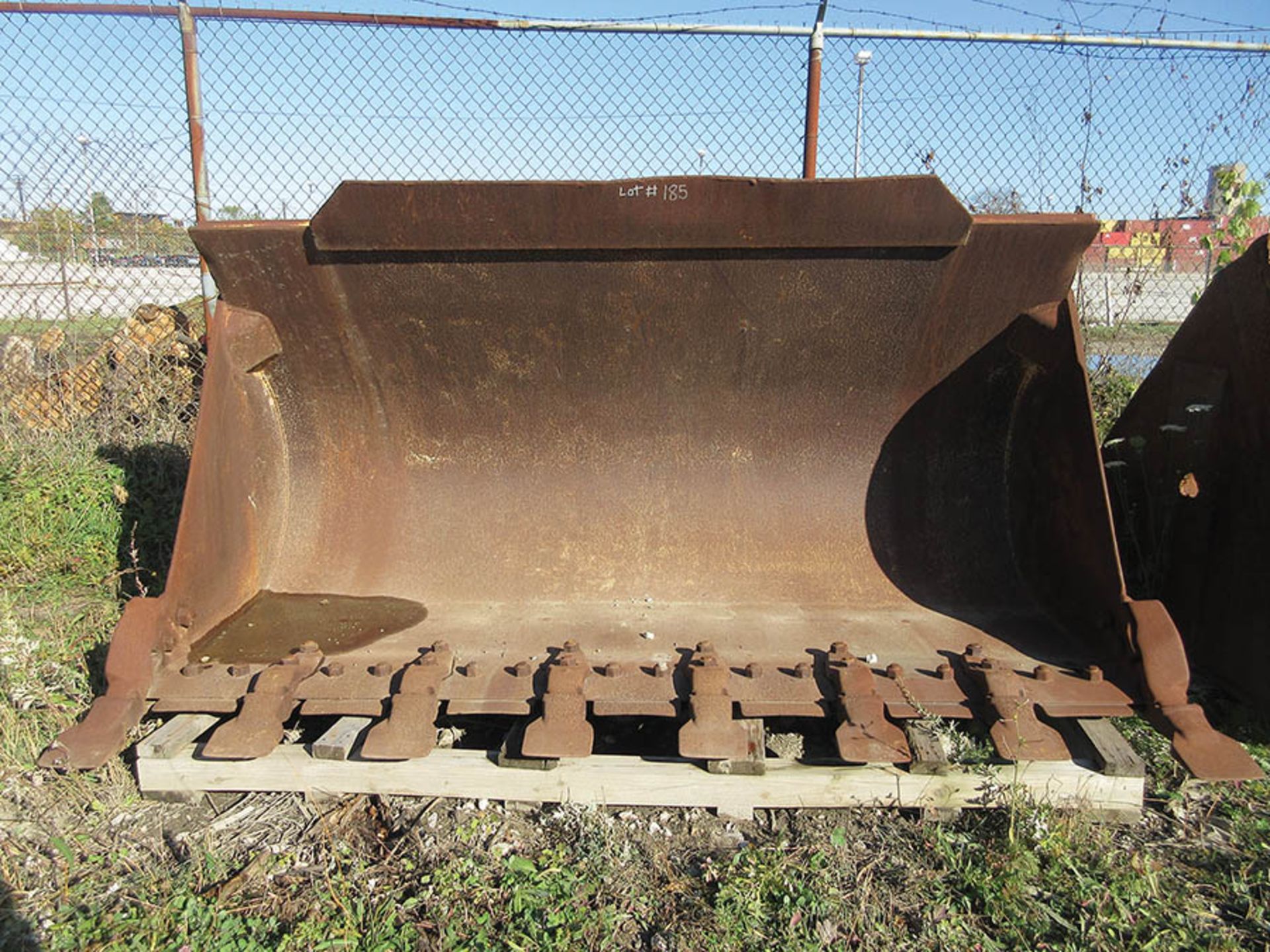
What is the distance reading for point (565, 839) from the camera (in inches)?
80.0

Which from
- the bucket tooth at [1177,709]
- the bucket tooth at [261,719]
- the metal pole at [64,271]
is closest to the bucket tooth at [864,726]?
the bucket tooth at [1177,709]

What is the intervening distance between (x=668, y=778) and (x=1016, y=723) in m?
0.84

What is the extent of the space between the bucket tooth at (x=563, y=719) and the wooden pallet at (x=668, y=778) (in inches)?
5.4

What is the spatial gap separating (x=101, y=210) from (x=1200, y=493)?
578cm

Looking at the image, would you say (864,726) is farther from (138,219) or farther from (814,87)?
(138,219)

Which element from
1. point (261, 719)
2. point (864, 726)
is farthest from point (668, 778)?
point (261, 719)

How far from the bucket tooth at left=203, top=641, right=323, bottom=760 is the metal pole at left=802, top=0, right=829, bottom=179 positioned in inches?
133

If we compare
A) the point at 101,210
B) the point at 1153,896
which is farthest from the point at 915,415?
the point at 101,210

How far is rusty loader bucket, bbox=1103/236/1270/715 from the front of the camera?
2371 mm

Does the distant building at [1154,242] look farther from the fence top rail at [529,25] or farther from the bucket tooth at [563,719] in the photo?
the bucket tooth at [563,719]

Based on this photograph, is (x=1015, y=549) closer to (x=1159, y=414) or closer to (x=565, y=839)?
(x=1159, y=414)

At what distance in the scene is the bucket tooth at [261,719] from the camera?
1.96 metres

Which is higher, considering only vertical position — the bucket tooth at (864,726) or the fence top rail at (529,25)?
the fence top rail at (529,25)

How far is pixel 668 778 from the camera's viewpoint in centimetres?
209
